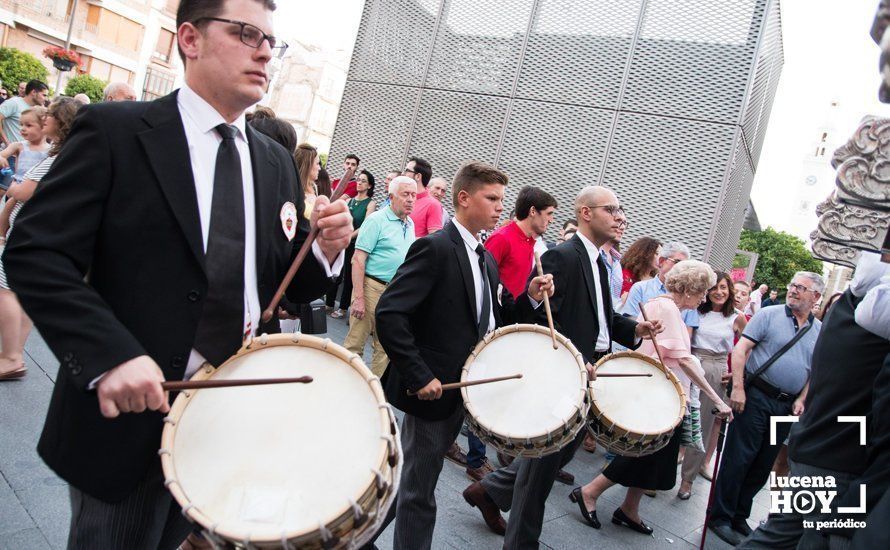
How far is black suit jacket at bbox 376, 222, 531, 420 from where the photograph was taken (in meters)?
2.97

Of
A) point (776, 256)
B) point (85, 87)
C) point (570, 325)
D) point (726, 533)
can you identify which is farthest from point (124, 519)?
point (776, 256)

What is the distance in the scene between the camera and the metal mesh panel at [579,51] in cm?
951

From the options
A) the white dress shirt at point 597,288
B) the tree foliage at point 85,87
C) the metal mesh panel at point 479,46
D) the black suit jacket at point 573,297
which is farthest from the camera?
the tree foliage at point 85,87

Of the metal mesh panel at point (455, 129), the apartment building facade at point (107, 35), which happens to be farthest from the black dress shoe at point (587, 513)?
the apartment building facade at point (107, 35)

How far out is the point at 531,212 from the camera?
4879 millimetres

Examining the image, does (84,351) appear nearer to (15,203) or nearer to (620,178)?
(15,203)

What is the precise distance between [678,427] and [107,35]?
171 ft

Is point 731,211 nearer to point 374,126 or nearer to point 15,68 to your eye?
point 374,126

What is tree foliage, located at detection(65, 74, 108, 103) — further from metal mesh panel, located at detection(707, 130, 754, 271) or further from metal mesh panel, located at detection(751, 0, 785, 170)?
metal mesh panel, located at detection(707, 130, 754, 271)

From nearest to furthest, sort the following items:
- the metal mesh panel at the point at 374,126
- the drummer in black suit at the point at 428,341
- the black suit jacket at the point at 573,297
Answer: the drummer in black suit at the point at 428,341, the black suit jacket at the point at 573,297, the metal mesh panel at the point at 374,126

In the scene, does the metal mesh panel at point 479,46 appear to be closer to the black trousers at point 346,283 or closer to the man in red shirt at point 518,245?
the black trousers at point 346,283

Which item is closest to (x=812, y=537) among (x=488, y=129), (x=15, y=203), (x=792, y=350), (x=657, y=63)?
(x=792, y=350)

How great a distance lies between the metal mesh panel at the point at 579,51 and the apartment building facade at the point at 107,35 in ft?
128

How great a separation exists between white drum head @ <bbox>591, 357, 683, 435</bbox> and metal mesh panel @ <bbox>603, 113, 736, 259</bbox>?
5.67 metres
